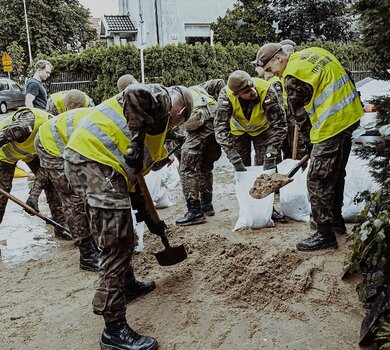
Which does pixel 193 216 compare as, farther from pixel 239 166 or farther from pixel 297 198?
pixel 297 198

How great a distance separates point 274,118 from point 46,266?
2672 millimetres

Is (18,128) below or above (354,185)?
above

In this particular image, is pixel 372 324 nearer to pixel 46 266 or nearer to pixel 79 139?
pixel 79 139

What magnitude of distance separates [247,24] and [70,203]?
599 inches

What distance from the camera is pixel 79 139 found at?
2.67 meters

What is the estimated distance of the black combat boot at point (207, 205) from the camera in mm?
5516

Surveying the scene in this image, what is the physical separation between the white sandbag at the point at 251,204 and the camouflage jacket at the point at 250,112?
242 millimetres

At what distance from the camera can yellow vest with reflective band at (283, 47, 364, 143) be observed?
3.63 metres

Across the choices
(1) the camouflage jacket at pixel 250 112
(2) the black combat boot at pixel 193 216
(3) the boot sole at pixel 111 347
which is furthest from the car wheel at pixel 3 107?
(3) the boot sole at pixel 111 347

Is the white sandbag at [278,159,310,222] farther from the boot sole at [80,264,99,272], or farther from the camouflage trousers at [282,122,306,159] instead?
the boot sole at [80,264,99,272]

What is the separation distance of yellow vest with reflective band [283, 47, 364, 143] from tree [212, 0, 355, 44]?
555 inches

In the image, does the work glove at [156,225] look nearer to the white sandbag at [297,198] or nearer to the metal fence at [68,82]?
the white sandbag at [297,198]

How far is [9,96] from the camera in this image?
22.5 m

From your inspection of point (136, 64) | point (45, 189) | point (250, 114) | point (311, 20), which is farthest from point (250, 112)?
point (311, 20)
